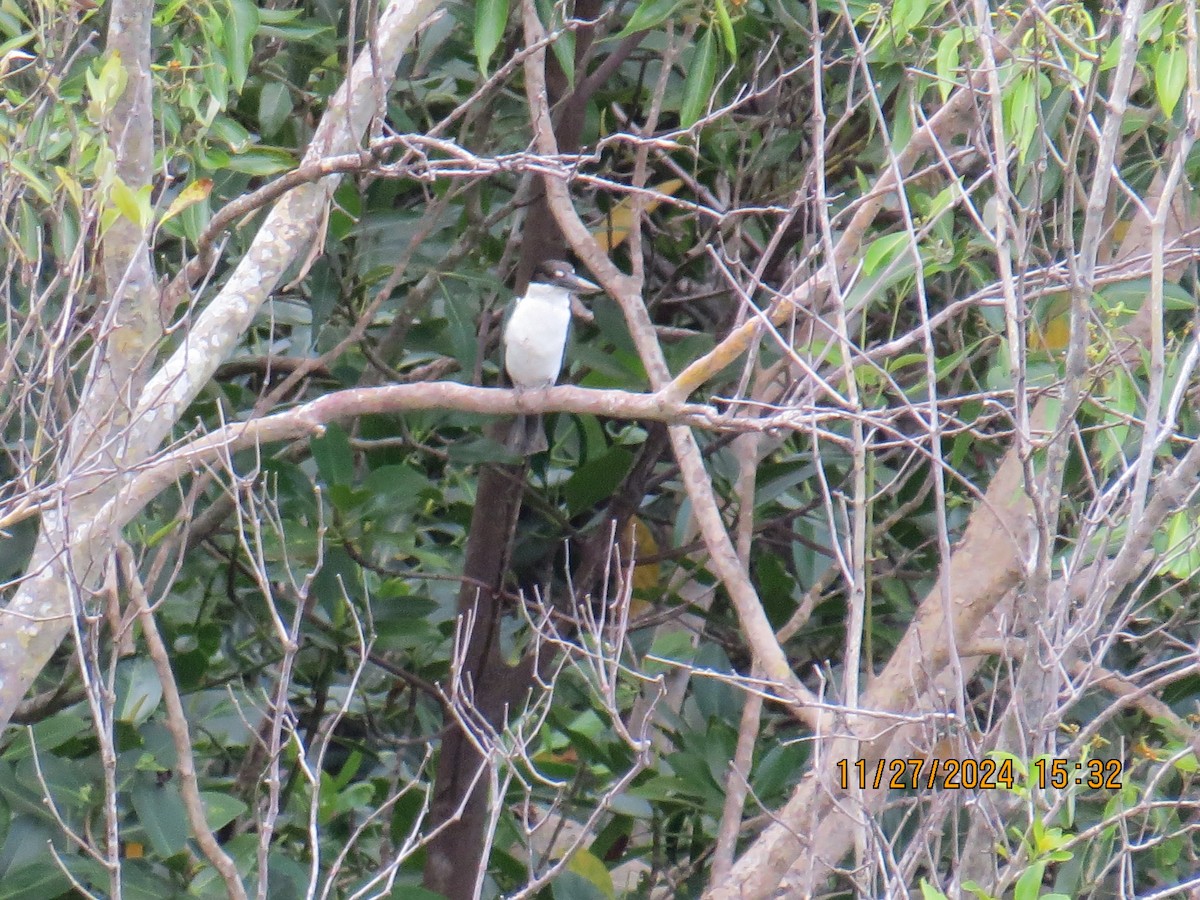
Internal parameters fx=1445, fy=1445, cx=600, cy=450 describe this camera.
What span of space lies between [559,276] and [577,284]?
0.38 feet

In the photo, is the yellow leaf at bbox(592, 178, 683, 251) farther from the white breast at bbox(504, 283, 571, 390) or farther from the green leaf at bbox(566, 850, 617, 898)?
the green leaf at bbox(566, 850, 617, 898)

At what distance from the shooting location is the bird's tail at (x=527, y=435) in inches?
165

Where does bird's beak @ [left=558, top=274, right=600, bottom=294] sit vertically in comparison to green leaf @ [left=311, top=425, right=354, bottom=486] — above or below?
above

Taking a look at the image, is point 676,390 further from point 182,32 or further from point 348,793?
point 348,793

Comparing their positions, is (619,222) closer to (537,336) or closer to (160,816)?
(537,336)

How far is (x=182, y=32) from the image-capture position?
361 cm

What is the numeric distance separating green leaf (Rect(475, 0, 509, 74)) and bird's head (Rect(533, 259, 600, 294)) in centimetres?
118

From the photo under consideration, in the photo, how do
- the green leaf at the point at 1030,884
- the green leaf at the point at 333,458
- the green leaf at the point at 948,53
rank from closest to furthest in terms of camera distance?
the green leaf at the point at 1030,884 < the green leaf at the point at 948,53 < the green leaf at the point at 333,458

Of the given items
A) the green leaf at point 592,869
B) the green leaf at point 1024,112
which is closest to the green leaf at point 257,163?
the green leaf at point 1024,112

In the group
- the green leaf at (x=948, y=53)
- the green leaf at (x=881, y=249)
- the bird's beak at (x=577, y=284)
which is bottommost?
the bird's beak at (x=577, y=284)

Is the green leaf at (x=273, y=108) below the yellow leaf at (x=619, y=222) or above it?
above

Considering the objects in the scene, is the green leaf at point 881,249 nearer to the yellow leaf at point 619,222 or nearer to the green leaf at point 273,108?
the yellow leaf at point 619,222

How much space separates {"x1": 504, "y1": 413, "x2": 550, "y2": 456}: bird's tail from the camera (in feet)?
13.8
